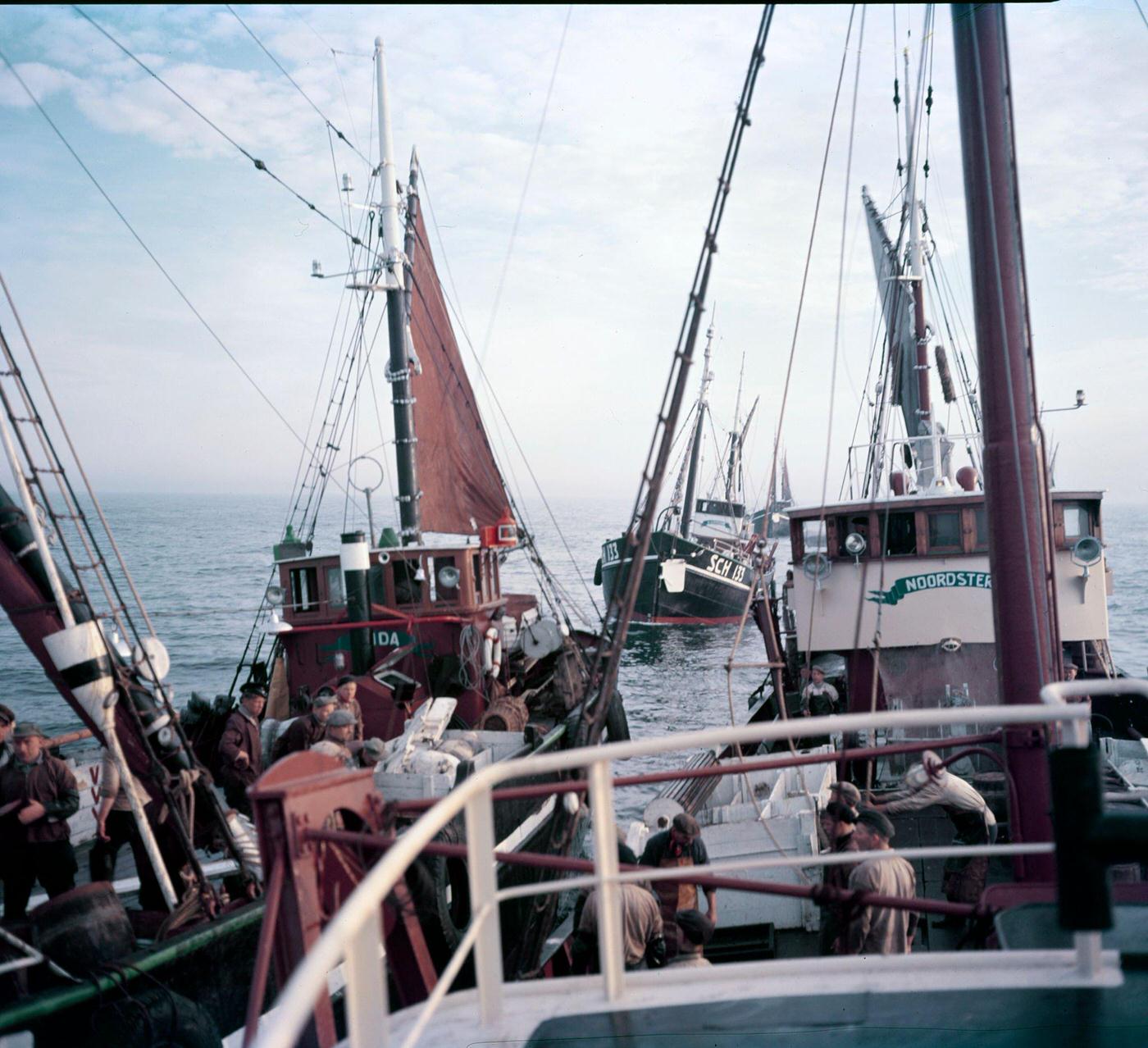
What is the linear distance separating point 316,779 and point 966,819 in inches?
254

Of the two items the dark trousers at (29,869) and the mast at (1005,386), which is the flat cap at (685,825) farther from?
the dark trousers at (29,869)

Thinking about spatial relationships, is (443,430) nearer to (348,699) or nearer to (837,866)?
(348,699)

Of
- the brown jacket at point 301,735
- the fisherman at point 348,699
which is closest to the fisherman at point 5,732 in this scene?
the brown jacket at point 301,735

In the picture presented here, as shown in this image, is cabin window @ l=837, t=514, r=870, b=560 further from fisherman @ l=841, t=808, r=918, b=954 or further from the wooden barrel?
the wooden barrel

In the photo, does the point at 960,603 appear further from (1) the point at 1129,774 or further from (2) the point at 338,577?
(2) the point at 338,577

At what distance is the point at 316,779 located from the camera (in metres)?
3.85

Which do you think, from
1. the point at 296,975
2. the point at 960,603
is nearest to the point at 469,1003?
the point at 296,975

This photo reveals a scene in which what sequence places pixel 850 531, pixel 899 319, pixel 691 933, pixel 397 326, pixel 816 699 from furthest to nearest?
pixel 899 319 → pixel 397 326 → pixel 850 531 → pixel 816 699 → pixel 691 933

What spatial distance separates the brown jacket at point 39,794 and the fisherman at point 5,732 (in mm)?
306

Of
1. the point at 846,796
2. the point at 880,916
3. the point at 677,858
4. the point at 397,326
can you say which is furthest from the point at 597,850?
the point at 397,326

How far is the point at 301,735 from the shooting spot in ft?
35.1

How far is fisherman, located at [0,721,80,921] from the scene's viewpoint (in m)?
7.54

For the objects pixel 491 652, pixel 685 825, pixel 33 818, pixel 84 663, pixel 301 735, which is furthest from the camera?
pixel 491 652

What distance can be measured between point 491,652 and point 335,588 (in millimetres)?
2457
